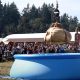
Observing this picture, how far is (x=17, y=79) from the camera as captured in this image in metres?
14.3

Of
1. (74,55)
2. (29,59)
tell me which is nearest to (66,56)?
(74,55)

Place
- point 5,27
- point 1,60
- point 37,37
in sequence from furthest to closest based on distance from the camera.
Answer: point 5,27, point 37,37, point 1,60

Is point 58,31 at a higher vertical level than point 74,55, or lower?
higher

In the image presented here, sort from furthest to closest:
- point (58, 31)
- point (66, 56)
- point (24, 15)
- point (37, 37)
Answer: point (24, 15) < point (37, 37) < point (66, 56) < point (58, 31)

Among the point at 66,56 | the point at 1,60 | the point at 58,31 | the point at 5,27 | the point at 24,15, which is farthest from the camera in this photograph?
the point at 24,15

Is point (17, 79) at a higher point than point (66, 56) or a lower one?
lower

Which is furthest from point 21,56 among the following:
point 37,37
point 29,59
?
point 37,37

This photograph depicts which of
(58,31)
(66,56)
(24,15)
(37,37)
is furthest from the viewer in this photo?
(24,15)

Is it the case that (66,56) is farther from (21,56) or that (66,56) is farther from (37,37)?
(37,37)

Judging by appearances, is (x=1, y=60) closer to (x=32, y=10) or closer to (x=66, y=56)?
(x=66, y=56)

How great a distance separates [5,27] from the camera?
387ft

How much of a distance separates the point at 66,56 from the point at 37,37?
124ft

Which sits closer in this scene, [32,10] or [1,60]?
[1,60]

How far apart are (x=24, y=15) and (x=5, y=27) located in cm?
2545
